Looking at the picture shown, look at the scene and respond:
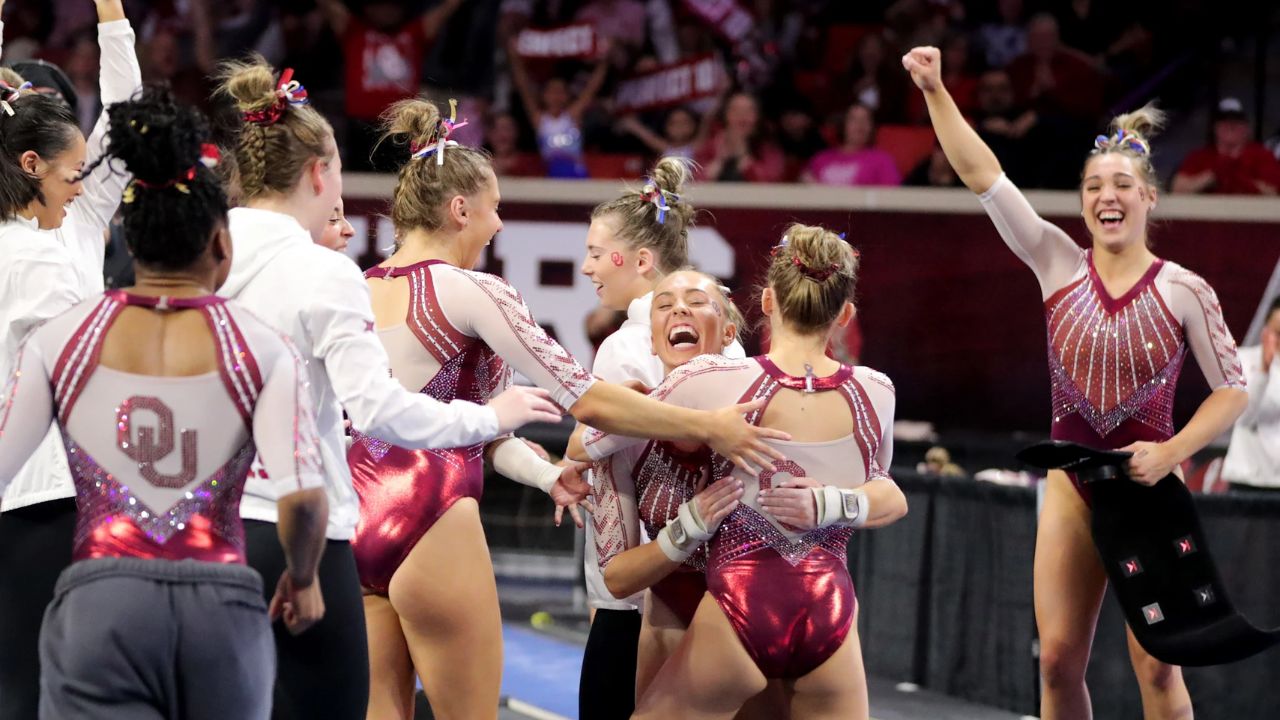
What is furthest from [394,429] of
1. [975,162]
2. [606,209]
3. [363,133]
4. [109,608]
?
[363,133]

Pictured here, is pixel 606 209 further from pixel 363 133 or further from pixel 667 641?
pixel 363 133

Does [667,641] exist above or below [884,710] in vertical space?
above

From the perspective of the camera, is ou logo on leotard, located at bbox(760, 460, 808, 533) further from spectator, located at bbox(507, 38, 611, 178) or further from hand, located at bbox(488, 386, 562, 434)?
spectator, located at bbox(507, 38, 611, 178)

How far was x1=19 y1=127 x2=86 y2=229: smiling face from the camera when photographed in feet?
12.0

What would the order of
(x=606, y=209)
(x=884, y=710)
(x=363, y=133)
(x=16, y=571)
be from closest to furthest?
(x=16, y=571)
(x=606, y=209)
(x=884, y=710)
(x=363, y=133)

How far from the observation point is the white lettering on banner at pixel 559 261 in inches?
381

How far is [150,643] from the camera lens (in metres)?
2.48

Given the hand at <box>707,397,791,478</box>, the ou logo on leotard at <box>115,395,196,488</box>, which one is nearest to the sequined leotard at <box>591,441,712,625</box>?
the hand at <box>707,397,791,478</box>

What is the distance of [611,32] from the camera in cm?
1077

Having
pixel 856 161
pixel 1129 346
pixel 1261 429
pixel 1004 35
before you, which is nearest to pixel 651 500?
pixel 1129 346

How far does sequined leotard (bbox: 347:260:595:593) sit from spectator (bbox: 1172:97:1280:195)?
6.92m

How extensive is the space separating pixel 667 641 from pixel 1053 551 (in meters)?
1.45

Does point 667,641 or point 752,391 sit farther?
point 667,641

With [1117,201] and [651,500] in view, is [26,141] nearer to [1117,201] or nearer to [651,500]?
[651,500]
